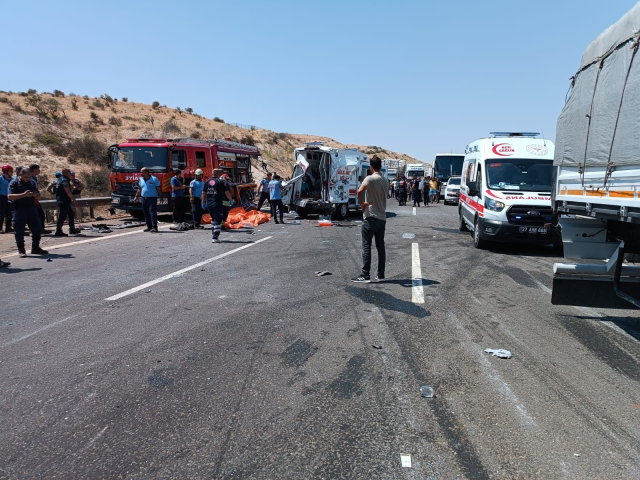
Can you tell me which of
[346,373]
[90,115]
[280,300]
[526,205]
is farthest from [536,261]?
[90,115]

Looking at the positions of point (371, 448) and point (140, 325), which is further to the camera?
point (140, 325)

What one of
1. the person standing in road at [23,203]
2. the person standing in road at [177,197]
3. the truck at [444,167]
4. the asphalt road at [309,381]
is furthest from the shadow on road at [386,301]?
the truck at [444,167]

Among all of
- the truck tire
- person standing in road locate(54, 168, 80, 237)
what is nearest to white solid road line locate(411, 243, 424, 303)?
person standing in road locate(54, 168, 80, 237)

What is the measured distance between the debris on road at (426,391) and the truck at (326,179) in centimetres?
1503

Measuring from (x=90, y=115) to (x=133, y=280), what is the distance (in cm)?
4541

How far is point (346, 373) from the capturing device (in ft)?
13.3

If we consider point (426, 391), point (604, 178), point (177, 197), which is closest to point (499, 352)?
point (426, 391)

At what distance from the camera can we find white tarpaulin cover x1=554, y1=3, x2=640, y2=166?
4.45 m

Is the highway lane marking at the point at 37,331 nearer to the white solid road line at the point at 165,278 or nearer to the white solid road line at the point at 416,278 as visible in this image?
the white solid road line at the point at 165,278

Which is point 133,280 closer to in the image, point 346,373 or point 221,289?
point 221,289

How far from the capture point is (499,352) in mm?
4598

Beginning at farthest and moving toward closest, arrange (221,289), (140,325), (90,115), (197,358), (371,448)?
(90,115) < (221,289) < (140,325) < (197,358) < (371,448)

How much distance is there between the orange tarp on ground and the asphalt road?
28.2ft

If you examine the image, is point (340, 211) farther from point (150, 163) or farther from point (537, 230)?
point (537, 230)
